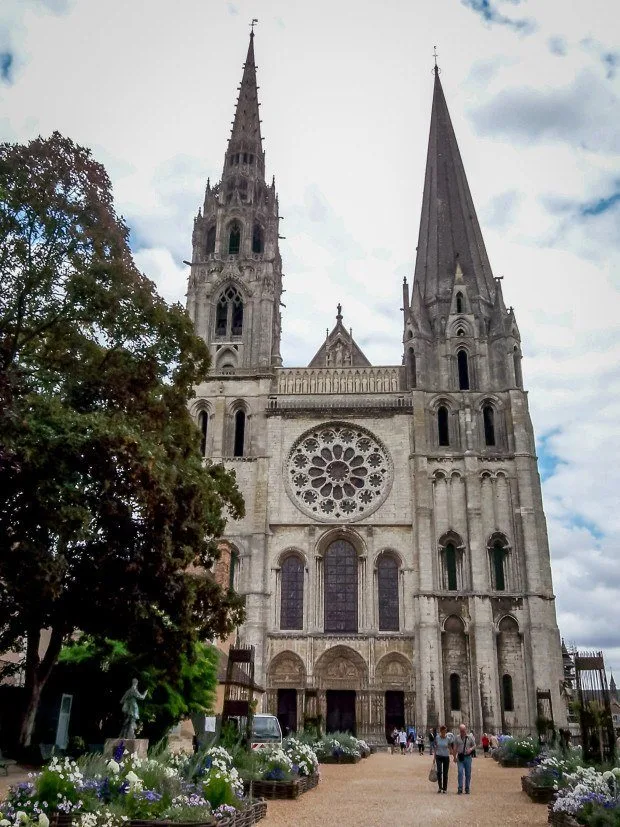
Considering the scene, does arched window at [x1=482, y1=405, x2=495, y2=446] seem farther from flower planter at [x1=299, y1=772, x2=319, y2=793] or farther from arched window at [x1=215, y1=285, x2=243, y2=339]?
flower planter at [x1=299, y1=772, x2=319, y2=793]

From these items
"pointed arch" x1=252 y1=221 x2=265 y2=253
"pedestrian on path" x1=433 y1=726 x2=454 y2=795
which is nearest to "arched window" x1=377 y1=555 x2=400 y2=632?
"pedestrian on path" x1=433 y1=726 x2=454 y2=795

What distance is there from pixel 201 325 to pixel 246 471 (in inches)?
341

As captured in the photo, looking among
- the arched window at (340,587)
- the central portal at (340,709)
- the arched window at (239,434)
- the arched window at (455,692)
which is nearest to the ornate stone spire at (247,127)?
the arched window at (239,434)

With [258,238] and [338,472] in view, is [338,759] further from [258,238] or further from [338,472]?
[258,238]

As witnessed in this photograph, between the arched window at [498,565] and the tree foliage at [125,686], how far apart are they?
16.3m

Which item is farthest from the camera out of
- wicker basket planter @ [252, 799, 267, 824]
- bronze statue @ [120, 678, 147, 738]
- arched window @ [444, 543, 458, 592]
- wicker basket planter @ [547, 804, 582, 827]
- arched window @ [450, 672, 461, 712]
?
arched window @ [444, 543, 458, 592]

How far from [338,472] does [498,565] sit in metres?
8.36

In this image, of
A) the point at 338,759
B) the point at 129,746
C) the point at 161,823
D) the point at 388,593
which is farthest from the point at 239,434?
the point at 161,823

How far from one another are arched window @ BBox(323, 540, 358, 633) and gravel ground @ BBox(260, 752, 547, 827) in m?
12.8

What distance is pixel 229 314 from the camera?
1547 inches

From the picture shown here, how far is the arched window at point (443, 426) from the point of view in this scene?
3594cm

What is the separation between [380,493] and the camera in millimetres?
34562

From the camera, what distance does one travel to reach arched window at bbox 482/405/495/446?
3578cm

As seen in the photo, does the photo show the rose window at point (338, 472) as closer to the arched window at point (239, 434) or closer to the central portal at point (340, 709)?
the arched window at point (239, 434)
